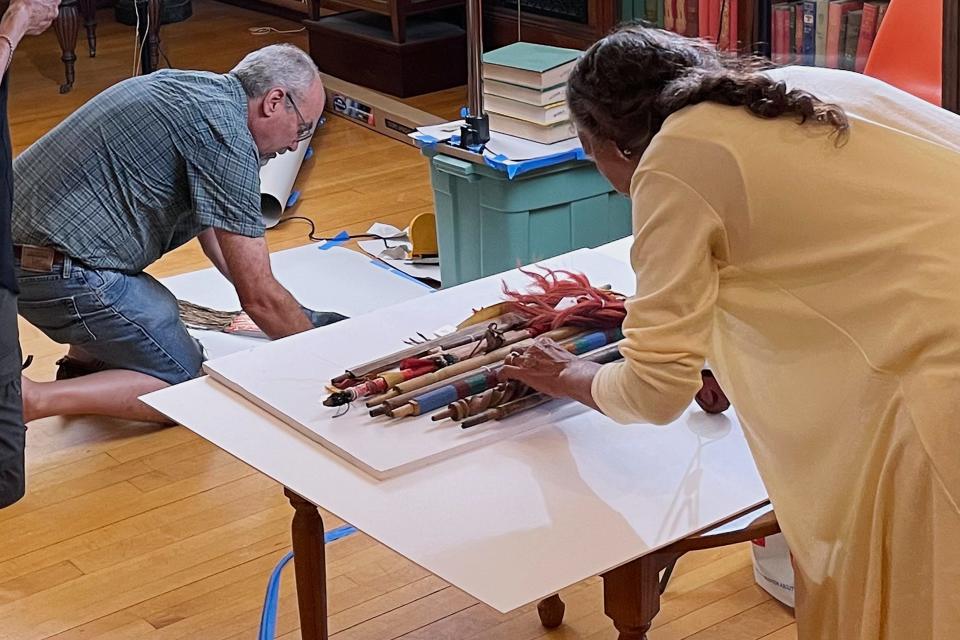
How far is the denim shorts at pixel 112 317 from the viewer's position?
10.1 ft

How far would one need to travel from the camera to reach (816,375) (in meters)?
1.55

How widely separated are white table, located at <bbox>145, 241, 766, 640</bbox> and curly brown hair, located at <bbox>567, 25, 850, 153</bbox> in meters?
0.41

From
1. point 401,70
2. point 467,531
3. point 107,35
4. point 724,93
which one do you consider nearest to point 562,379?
point 467,531

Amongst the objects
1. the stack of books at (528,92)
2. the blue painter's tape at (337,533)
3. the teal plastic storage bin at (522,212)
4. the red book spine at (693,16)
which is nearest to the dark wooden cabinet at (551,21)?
the red book spine at (693,16)

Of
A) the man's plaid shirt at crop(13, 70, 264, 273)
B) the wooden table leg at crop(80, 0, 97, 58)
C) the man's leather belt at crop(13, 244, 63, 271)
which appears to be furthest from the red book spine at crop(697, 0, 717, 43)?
the wooden table leg at crop(80, 0, 97, 58)

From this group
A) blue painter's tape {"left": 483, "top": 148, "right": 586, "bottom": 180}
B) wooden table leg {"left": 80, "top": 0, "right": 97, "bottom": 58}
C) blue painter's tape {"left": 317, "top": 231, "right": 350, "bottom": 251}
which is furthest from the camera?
wooden table leg {"left": 80, "top": 0, "right": 97, "bottom": 58}

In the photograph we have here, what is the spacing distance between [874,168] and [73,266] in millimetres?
2063

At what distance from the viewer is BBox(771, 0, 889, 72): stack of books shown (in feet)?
12.8

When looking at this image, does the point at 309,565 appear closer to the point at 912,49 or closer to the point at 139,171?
the point at 139,171

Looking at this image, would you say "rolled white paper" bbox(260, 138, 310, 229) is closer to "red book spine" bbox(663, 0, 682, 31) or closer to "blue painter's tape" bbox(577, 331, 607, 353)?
"red book spine" bbox(663, 0, 682, 31)

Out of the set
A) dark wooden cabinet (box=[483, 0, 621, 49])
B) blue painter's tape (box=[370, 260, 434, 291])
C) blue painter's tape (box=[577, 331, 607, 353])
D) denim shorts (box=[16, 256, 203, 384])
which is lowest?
blue painter's tape (box=[370, 260, 434, 291])

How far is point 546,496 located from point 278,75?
65.3 inches

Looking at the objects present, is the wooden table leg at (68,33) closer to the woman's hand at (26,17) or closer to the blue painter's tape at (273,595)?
the blue painter's tape at (273,595)

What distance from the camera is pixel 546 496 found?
66.6 inches
